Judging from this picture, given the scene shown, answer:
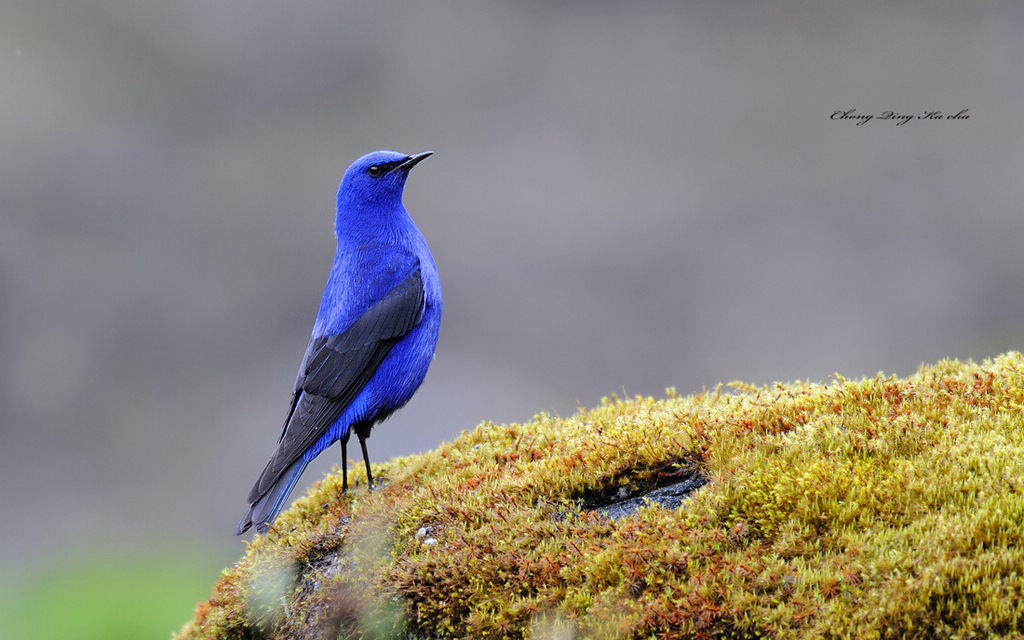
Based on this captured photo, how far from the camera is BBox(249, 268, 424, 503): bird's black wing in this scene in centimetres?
548

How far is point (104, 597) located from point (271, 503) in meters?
5.58

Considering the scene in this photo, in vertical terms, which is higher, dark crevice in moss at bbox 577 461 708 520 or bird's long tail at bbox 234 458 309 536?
bird's long tail at bbox 234 458 309 536

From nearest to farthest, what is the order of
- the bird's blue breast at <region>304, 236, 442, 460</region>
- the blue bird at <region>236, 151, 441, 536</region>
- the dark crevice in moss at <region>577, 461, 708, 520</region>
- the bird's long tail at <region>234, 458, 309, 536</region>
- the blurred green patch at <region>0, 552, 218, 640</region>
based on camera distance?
the dark crevice in moss at <region>577, 461, 708, 520</region>
the bird's long tail at <region>234, 458, 309, 536</region>
the blue bird at <region>236, 151, 441, 536</region>
the bird's blue breast at <region>304, 236, 442, 460</region>
the blurred green patch at <region>0, 552, 218, 640</region>

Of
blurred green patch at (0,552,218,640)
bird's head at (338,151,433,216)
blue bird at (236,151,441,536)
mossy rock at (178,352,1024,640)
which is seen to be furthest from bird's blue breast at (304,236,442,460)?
blurred green patch at (0,552,218,640)

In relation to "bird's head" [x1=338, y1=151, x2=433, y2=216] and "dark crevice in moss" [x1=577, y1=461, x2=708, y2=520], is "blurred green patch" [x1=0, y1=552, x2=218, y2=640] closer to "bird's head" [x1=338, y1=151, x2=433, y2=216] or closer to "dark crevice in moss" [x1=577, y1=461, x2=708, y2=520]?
"bird's head" [x1=338, y1=151, x2=433, y2=216]

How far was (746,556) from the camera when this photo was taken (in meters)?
3.58

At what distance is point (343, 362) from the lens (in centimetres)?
578

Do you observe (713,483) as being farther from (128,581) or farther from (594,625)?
(128,581)

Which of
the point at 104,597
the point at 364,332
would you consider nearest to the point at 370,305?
the point at 364,332

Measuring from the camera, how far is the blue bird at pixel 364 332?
545cm

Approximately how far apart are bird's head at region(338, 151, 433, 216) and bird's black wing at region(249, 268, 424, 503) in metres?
0.83

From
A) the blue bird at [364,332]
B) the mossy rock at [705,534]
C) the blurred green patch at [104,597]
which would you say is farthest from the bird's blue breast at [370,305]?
the blurred green patch at [104,597]

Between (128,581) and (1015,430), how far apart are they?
30.9 feet

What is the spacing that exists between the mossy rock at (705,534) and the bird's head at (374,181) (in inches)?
92.1
